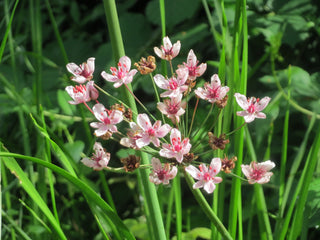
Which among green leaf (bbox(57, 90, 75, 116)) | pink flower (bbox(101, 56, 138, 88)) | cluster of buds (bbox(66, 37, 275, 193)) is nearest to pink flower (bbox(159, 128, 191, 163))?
cluster of buds (bbox(66, 37, 275, 193))

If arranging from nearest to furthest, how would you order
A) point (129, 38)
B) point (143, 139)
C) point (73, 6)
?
point (143, 139), point (129, 38), point (73, 6)

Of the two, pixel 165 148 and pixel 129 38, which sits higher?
pixel 165 148

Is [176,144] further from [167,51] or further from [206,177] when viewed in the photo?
[167,51]

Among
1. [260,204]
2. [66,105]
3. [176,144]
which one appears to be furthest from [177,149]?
[66,105]

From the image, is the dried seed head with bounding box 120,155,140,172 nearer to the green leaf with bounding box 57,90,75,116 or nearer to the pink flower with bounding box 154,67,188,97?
the pink flower with bounding box 154,67,188,97

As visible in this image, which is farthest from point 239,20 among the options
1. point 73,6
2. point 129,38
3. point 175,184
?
point 73,6

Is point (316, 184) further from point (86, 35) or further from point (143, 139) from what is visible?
point (86, 35)
